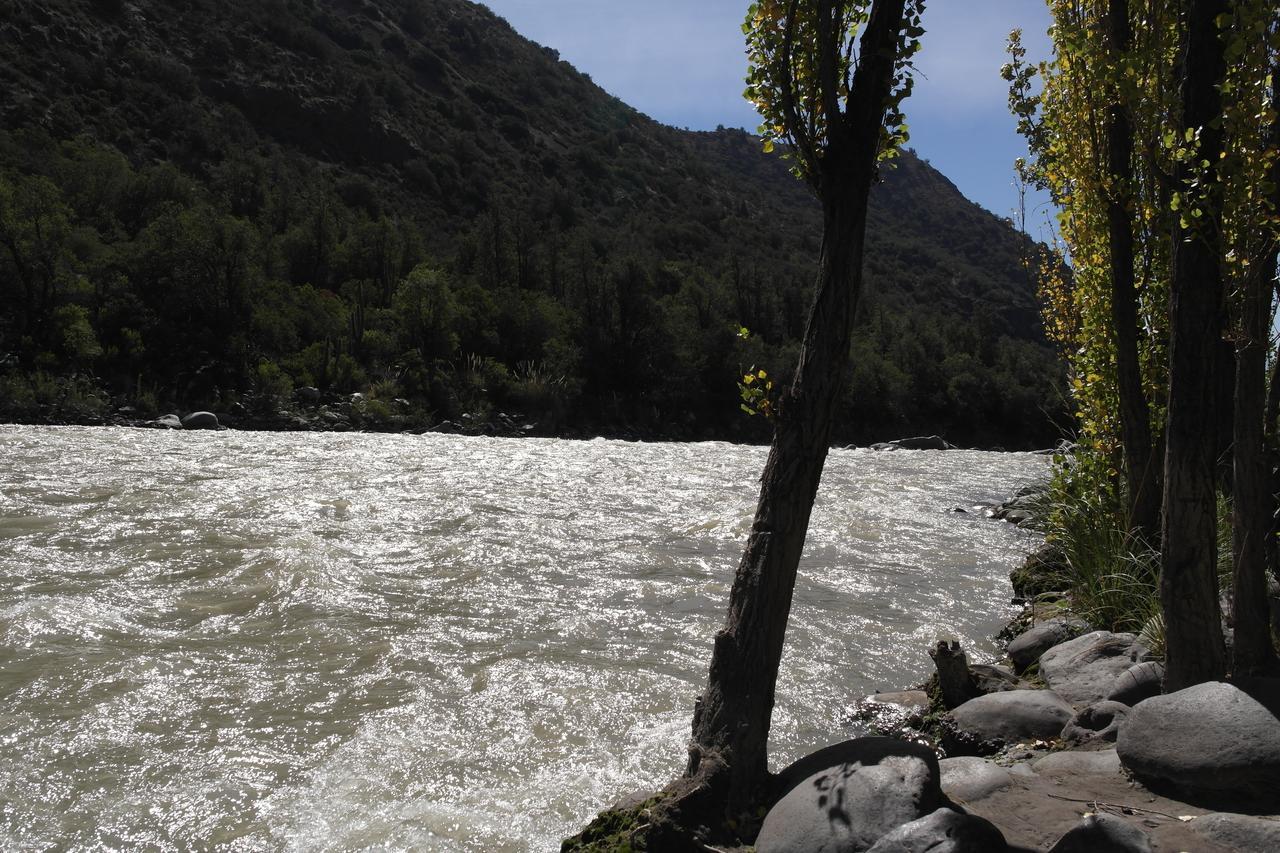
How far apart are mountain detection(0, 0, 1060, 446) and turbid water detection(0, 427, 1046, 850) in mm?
17644

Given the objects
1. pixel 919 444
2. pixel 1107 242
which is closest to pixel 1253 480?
pixel 1107 242

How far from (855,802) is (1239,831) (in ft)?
4.19

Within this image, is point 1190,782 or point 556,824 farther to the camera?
point 556,824

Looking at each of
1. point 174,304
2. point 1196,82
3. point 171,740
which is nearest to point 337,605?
point 171,740

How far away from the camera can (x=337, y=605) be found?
733 centimetres

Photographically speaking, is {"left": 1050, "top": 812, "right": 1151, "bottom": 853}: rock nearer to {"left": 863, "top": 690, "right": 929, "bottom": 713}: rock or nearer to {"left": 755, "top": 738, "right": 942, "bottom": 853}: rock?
{"left": 755, "top": 738, "right": 942, "bottom": 853}: rock

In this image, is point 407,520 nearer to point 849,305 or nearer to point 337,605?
point 337,605

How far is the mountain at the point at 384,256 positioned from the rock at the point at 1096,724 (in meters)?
26.3

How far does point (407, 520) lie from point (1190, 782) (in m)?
9.53

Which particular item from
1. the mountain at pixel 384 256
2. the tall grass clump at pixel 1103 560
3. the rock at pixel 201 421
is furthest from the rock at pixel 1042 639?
the mountain at pixel 384 256

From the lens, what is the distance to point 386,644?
6.43 m

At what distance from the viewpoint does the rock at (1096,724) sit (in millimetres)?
4220

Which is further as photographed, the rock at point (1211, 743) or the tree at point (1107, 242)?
the tree at point (1107, 242)

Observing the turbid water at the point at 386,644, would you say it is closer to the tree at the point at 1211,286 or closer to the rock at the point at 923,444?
Answer: the tree at the point at 1211,286
